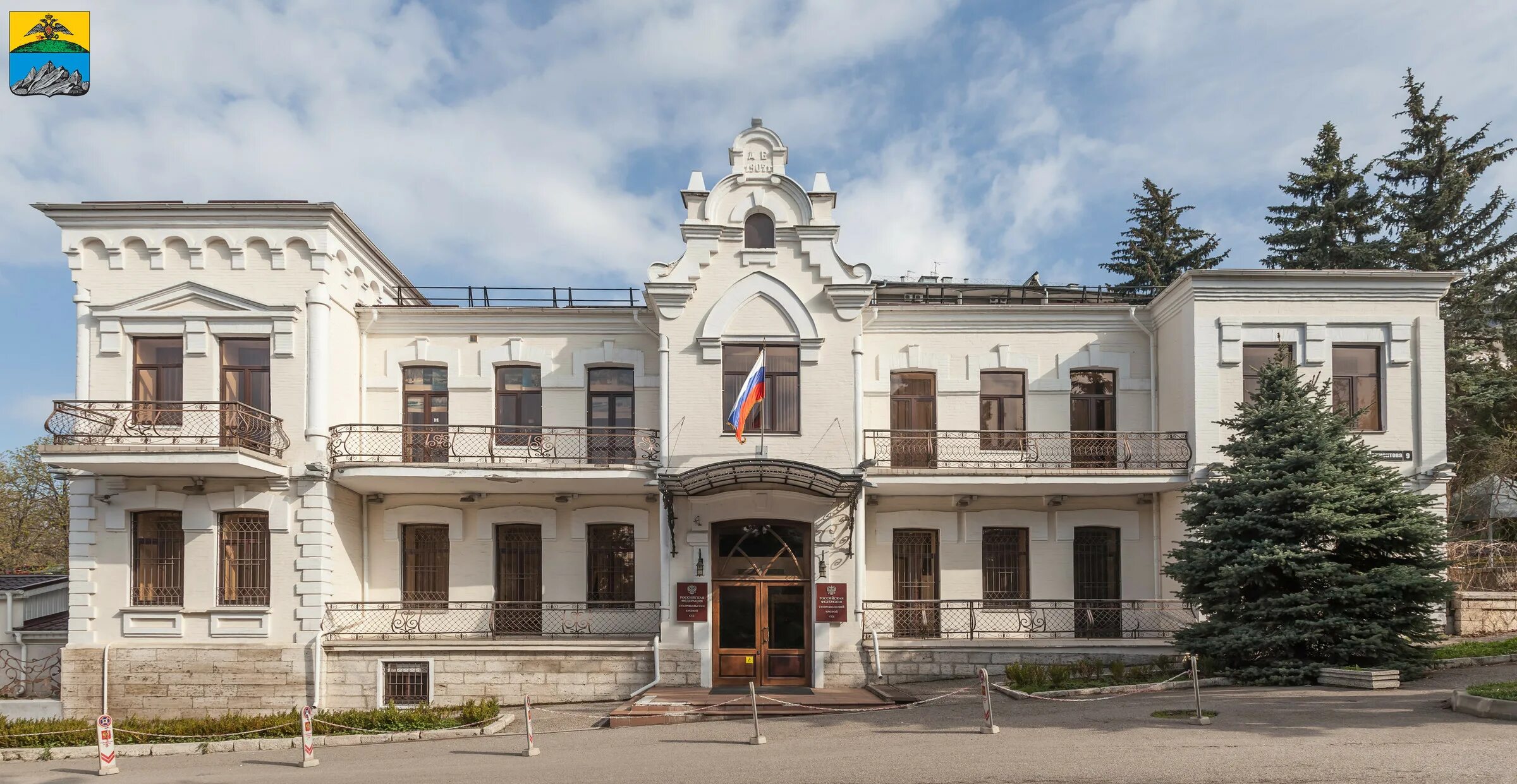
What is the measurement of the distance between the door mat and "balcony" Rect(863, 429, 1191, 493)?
3936 mm

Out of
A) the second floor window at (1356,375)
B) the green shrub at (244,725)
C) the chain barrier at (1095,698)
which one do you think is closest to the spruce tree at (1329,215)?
the second floor window at (1356,375)

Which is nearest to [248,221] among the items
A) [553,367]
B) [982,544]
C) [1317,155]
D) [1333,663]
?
[553,367]

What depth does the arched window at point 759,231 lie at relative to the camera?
19031 millimetres

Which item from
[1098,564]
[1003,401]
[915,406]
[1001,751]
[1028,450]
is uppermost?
[1003,401]

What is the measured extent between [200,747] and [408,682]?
402 cm

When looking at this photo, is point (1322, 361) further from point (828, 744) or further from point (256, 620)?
point (256, 620)

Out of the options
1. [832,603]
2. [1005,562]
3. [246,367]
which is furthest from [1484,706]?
[246,367]

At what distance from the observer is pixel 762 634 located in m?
18.5

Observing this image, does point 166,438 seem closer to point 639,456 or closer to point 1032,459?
point 639,456

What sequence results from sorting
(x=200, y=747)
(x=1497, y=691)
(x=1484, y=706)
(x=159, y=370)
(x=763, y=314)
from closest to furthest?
(x=1484, y=706), (x=1497, y=691), (x=200, y=747), (x=159, y=370), (x=763, y=314)

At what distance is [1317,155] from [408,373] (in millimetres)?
27153

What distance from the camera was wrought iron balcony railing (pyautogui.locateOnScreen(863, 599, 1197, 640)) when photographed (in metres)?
18.8

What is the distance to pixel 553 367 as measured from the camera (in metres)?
19.9

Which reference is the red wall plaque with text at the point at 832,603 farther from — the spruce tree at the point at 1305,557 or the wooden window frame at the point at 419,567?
Answer: the wooden window frame at the point at 419,567
